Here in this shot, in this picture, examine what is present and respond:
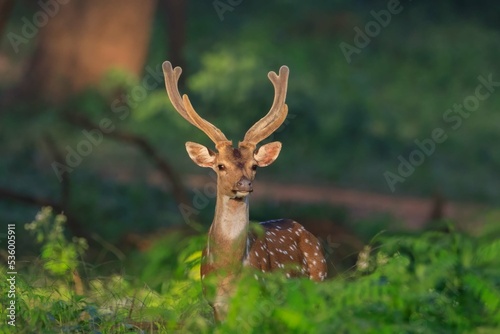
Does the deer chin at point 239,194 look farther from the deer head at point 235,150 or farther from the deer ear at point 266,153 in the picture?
the deer ear at point 266,153

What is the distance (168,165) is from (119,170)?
1.32 m

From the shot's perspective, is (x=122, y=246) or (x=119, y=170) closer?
(x=122, y=246)

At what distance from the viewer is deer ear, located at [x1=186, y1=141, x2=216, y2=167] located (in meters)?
8.38

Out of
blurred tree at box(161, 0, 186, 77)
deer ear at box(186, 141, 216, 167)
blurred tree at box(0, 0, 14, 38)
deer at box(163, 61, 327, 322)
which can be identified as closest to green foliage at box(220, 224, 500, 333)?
deer at box(163, 61, 327, 322)

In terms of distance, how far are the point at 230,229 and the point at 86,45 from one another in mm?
9891

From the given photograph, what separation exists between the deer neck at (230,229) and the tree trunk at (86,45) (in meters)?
9.16

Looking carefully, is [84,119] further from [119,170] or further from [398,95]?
[398,95]

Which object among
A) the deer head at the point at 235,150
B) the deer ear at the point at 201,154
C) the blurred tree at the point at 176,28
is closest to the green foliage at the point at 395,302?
the deer head at the point at 235,150

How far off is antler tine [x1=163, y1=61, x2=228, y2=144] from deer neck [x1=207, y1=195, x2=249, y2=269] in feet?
1.39

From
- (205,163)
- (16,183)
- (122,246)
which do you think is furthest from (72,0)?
(205,163)

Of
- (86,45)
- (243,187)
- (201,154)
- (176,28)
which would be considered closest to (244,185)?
(243,187)

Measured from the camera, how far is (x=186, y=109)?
8523 mm

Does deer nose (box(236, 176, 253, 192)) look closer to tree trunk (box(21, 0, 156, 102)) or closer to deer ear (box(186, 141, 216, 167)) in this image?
deer ear (box(186, 141, 216, 167))

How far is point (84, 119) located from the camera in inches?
650
